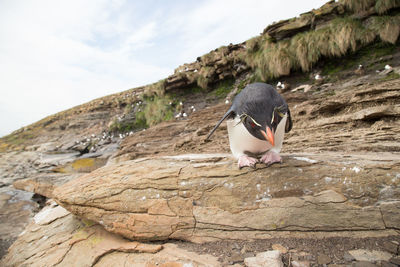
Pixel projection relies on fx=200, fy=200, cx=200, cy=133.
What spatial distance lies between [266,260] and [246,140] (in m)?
1.23

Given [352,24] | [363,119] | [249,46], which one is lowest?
[363,119]

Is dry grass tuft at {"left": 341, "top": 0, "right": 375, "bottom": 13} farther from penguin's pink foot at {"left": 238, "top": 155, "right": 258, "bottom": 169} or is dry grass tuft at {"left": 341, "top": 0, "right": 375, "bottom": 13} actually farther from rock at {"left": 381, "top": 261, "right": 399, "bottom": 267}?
rock at {"left": 381, "top": 261, "right": 399, "bottom": 267}

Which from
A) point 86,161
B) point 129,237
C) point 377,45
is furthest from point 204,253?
point 86,161

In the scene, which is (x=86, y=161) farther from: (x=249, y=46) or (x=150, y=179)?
(x=249, y=46)

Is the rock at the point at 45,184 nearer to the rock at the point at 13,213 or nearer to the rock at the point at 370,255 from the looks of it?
the rock at the point at 13,213

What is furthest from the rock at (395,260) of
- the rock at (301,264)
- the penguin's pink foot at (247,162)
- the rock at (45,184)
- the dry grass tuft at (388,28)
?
the rock at (45,184)

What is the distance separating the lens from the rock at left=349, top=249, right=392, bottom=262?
1638 mm

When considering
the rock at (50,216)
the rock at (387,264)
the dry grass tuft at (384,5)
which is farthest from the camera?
the dry grass tuft at (384,5)

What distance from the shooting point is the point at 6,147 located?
1805cm

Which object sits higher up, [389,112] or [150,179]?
[150,179]

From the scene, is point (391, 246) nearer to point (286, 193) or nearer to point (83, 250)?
point (286, 193)

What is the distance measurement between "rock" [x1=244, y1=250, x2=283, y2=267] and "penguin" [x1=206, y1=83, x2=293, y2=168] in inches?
37.0

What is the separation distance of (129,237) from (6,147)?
2251 cm

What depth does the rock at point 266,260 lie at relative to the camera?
5.81 feet
